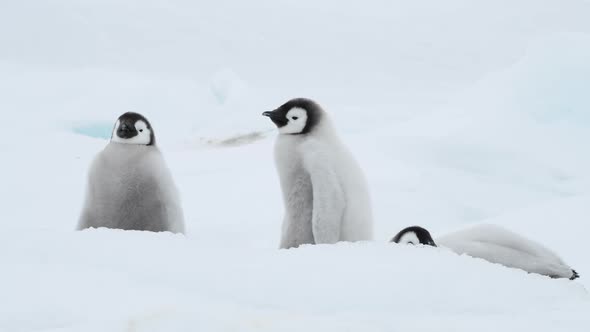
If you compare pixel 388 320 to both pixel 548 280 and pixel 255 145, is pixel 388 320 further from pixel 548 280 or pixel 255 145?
pixel 255 145

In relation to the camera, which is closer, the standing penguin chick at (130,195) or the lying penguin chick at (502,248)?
the lying penguin chick at (502,248)

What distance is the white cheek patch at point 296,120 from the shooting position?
105 inches

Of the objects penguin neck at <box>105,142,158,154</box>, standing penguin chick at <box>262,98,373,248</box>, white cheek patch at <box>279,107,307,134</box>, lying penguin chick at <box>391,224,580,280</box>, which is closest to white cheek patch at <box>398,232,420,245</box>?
lying penguin chick at <box>391,224,580,280</box>

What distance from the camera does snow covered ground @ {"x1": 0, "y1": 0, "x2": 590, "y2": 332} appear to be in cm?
98

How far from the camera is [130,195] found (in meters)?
2.56

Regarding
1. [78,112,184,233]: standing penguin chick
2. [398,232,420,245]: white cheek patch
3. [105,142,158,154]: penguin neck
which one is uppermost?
[105,142,158,154]: penguin neck

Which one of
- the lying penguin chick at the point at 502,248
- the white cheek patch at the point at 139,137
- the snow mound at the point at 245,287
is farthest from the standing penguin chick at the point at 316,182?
the snow mound at the point at 245,287

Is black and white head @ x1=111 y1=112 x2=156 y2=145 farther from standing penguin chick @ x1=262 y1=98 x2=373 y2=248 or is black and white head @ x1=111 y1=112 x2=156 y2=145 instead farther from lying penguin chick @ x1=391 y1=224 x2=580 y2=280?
lying penguin chick @ x1=391 y1=224 x2=580 y2=280

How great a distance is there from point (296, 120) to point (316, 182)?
293 millimetres

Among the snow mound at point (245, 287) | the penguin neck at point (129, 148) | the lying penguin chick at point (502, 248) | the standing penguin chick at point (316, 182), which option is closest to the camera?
the snow mound at point (245, 287)

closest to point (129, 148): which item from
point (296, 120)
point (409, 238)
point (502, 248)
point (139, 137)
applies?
point (139, 137)

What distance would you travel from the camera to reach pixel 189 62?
15195 mm

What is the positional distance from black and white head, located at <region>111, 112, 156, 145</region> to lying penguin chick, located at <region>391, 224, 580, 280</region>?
1060mm

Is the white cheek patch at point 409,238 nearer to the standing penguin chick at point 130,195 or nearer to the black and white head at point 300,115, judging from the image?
the black and white head at point 300,115
